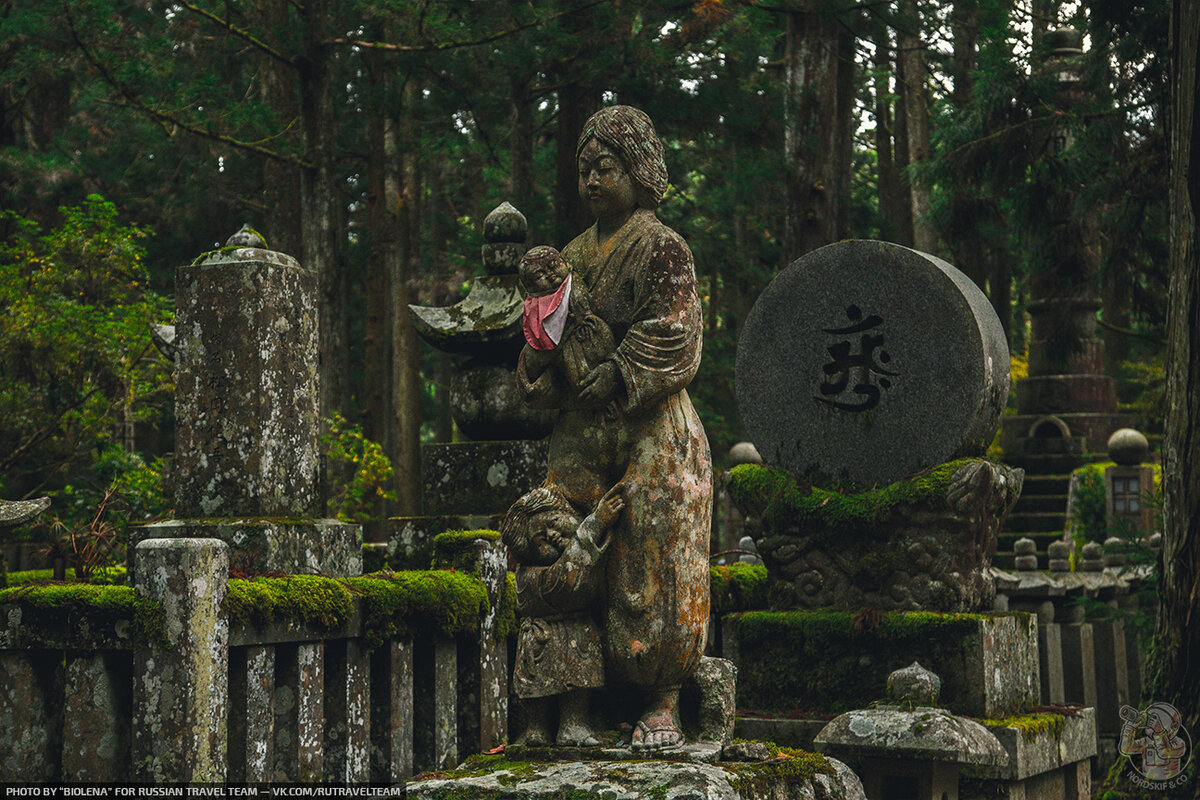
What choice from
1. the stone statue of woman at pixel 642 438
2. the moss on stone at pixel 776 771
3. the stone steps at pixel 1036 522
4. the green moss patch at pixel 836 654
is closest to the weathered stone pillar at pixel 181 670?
the stone statue of woman at pixel 642 438

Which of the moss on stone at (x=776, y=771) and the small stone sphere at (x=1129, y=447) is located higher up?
the small stone sphere at (x=1129, y=447)

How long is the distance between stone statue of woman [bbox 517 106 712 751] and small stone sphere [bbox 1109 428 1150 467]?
13.0 m

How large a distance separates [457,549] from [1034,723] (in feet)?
10.6

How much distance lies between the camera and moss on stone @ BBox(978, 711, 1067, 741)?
6.70m

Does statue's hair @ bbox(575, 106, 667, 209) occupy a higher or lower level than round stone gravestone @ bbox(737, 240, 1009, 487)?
higher

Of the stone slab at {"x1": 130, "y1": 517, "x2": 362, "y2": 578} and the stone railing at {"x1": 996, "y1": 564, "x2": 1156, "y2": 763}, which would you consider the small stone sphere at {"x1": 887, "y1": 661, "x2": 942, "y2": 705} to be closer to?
the stone railing at {"x1": 996, "y1": 564, "x2": 1156, "y2": 763}

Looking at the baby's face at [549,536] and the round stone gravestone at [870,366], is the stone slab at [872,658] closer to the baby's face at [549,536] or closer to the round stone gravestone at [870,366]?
the round stone gravestone at [870,366]

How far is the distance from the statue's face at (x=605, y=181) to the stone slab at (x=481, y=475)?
8.92ft

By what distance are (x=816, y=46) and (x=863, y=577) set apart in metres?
7.98

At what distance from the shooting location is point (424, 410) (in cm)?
3153

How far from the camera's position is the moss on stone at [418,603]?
18.7 ft

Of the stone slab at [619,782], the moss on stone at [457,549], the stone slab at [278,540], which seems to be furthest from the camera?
the moss on stone at [457,549]

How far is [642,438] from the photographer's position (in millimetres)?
4887

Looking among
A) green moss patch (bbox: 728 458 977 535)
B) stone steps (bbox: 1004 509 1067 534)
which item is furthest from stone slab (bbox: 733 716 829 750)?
stone steps (bbox: 1004 509 1067 534)
